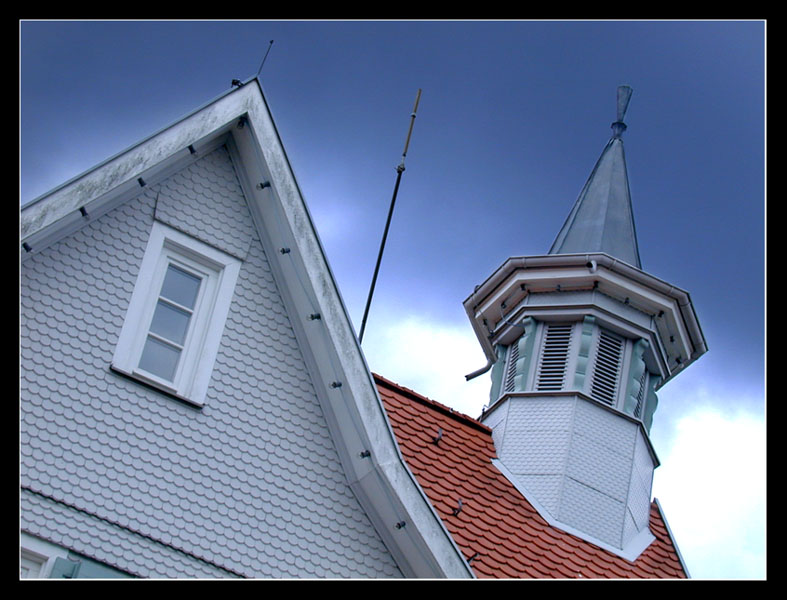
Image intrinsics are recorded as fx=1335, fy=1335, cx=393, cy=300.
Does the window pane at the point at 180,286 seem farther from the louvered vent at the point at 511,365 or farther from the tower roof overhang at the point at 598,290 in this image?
the louvered vent at the point at 511,365

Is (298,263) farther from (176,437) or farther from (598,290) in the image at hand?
(598,290)

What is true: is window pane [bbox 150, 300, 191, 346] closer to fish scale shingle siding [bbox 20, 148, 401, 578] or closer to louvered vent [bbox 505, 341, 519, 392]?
fish scale shingle siding [bbox 20, 148, 401, 578]

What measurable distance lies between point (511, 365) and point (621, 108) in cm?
658

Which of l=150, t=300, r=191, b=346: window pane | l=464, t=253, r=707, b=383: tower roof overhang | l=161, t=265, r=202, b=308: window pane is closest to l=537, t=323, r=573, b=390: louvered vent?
l=464, t=253, r=707, b=383: tower roof overhang

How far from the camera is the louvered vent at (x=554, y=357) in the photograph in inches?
754

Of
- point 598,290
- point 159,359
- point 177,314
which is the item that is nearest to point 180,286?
point 177,314

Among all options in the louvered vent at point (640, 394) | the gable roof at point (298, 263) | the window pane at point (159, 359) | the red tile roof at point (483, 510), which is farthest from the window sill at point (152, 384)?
the louvered vent at point (640, 394)

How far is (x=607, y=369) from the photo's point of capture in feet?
63.2

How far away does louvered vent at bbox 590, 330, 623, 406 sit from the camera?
62.5ft

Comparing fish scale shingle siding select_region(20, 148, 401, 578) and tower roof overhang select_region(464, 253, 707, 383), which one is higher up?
tower roof overhang select_region(464, 253, 707, 383)

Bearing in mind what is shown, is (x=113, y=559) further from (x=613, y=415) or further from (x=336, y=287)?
(x=613, y=415)

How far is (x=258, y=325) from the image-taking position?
12.1m

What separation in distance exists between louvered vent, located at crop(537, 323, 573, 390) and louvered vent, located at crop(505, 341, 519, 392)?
555mm

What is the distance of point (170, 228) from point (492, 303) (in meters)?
8.75
